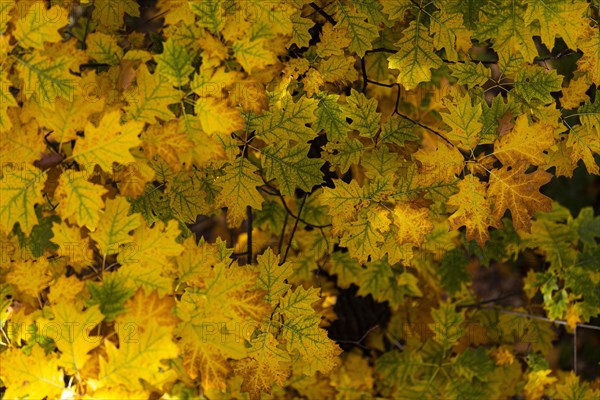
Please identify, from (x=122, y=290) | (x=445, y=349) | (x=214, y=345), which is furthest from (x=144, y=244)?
(x=445, y=349)

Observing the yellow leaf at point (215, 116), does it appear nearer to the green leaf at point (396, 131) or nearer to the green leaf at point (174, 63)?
the green leaf at point (174, 63)

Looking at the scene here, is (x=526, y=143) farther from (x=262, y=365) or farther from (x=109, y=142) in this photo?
(x=109, y=142)

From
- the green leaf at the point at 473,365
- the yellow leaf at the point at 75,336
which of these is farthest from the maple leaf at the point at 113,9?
the green leaf at the point at 473,365

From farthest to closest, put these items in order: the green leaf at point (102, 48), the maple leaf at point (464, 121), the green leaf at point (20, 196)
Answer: the green leaf at point (102, 48), the maple leaf at point (464, 121), the green leaf at point (20, 196)

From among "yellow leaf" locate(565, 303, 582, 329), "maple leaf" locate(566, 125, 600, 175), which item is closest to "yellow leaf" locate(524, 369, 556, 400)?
"yellow leaf" locate(565, 303, 582, 329)

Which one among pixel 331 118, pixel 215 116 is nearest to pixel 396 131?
pixel 331 118

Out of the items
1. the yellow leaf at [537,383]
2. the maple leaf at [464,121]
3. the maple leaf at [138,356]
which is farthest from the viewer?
the yellow leaf at [537,383]
